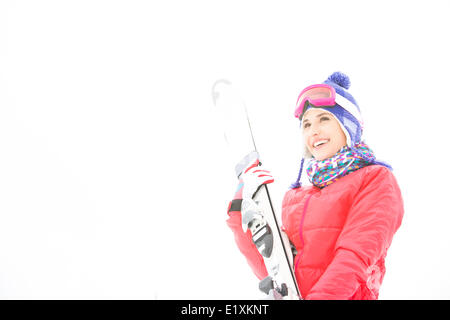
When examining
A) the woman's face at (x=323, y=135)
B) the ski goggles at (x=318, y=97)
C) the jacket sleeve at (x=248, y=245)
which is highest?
the ski goggles at (x=318, y=97)

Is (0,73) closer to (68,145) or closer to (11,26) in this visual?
(11,26)

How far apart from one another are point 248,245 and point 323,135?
17.9 inches

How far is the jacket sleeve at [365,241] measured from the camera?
2.86 feet

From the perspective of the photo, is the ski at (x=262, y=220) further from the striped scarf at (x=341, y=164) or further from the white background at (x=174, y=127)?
the white background at (x=174, y=127)

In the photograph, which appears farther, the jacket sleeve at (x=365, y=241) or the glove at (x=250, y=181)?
the glove at (x=250, y=181)

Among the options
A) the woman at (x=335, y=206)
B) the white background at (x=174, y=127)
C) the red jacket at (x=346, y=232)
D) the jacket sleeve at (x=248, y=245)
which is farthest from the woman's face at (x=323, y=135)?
the white background at (x=174, y=127)

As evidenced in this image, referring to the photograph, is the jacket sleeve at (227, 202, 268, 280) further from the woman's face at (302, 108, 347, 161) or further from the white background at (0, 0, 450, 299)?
the white background at (0, 0, 450, 299)

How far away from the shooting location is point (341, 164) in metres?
1.10

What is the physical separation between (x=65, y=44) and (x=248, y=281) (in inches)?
87.6

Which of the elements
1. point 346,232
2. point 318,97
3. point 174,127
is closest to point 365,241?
point 346,232

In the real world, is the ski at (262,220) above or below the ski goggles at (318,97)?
below

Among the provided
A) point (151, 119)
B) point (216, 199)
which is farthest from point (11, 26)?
point (216, 199)

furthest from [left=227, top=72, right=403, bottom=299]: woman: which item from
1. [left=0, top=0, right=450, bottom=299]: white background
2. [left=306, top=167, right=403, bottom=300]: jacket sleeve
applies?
[left=0, top=0, right=450, bottom=299]: white background

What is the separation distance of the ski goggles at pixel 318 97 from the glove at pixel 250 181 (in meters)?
0.26
